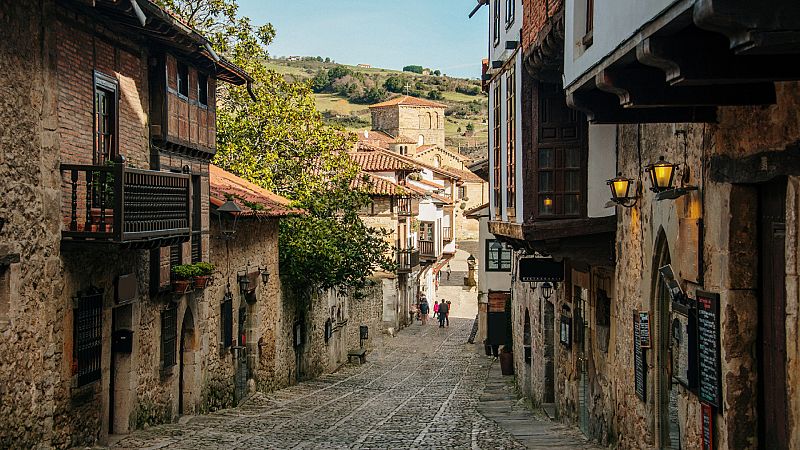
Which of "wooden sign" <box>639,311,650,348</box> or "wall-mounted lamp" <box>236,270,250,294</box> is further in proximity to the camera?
"wall-mounted lamp" <box>236,270,250,294</box>

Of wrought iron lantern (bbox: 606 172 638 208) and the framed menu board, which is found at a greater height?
wrought iron lantern (bbox: 606 172 638 208)

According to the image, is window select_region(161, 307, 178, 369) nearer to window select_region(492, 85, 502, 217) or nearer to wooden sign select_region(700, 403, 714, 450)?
window select_region(492, 85, 502, 217)

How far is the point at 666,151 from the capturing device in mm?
10211

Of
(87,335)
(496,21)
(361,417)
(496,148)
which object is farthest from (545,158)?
(87,335)

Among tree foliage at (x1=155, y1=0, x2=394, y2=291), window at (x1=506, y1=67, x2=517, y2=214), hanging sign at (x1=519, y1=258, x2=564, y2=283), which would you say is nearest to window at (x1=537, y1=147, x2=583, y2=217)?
window at (x1=506, y1=67, x2=517, y2=214)

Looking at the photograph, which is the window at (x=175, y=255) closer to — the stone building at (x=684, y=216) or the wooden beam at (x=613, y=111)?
the stone building at (x=684, y=216)

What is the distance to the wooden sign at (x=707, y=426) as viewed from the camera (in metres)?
8.27

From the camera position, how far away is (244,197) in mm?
21719

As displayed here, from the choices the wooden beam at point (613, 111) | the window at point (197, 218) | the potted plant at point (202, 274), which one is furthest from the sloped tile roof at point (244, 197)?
the wooden beam at point (613, 111)

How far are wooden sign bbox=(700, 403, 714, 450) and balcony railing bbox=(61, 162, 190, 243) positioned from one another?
720 cm

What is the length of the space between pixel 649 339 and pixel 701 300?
282 centimetres

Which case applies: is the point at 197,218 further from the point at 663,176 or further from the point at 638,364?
the point at 663,176

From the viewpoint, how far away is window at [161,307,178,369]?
17.1 meters

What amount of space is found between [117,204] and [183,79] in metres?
6.42
